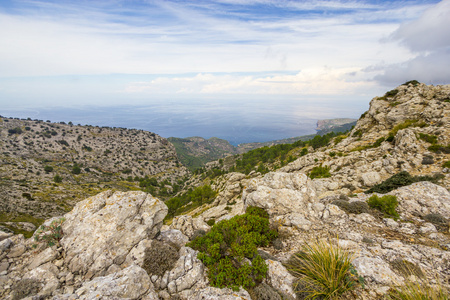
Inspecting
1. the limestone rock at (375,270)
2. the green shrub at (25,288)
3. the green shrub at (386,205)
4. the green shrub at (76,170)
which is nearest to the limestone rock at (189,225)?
the green shrub at (25,288)

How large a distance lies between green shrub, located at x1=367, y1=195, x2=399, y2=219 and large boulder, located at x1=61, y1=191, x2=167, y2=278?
11811 millimetres

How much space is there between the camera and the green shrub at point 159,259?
6352mm

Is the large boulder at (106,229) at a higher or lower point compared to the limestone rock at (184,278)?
higher

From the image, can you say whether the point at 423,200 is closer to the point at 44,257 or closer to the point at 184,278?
the point at 184,278

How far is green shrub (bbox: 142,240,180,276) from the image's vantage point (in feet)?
20.8

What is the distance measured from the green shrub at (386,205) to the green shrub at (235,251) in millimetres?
6470

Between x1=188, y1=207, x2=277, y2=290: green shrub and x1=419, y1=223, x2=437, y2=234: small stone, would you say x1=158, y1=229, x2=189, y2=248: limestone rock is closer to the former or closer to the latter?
x1=188, y1=207, x2=277, y2=290: green shrub

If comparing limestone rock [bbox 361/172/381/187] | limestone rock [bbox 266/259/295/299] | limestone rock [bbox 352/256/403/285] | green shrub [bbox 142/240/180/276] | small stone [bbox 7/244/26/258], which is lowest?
limestone rock [bbox 361/172/381/187]

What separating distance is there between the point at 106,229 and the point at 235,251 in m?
5.42

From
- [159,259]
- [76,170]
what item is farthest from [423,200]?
[76,170]

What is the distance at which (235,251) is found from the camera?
675 centimetres

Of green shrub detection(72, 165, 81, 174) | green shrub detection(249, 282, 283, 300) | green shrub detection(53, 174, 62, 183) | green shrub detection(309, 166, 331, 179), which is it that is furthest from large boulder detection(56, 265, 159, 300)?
green shrub detection(72, 165, 81, 174)

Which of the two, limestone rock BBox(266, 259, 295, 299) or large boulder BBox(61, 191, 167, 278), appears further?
large boulder BBox(61, 191, 167, 278)

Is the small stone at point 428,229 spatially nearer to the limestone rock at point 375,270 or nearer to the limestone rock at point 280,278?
the limestone rock at point 375,270
